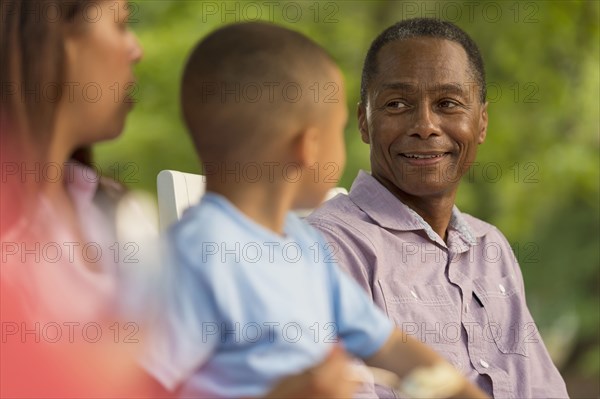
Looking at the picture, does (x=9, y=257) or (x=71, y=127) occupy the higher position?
(x=71, y=127)

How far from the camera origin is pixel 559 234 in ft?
26.1

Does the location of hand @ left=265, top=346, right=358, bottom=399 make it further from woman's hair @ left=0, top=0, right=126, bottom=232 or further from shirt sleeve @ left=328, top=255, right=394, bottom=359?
woman's hair @ left=0, top=0, right=126, bottom=232

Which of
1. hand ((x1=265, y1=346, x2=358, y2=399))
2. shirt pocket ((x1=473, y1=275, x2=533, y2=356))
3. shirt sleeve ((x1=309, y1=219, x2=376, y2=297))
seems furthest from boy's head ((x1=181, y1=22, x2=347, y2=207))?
shirt pocket ((x1=473, y1=275, x2=533, y2=356))

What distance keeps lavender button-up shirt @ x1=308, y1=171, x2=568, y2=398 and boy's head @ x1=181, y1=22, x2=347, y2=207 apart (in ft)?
2.42

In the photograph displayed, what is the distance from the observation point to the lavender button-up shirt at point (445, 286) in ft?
6.74

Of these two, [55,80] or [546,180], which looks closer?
[55,80]

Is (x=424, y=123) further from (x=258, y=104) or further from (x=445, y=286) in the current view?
(x=258, y=104)

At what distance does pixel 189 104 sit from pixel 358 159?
17.5ft

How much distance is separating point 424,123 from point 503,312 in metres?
0.47

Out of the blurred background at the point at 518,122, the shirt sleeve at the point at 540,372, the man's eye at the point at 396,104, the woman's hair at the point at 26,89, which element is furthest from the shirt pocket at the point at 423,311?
the blurred background at the point at 518,122

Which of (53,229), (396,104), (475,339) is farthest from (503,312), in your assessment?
(53,229)

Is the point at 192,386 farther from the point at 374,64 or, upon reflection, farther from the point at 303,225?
the point at 374,64

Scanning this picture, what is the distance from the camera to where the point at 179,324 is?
1.18m

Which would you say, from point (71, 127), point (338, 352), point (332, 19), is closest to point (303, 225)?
point (338, 352)
